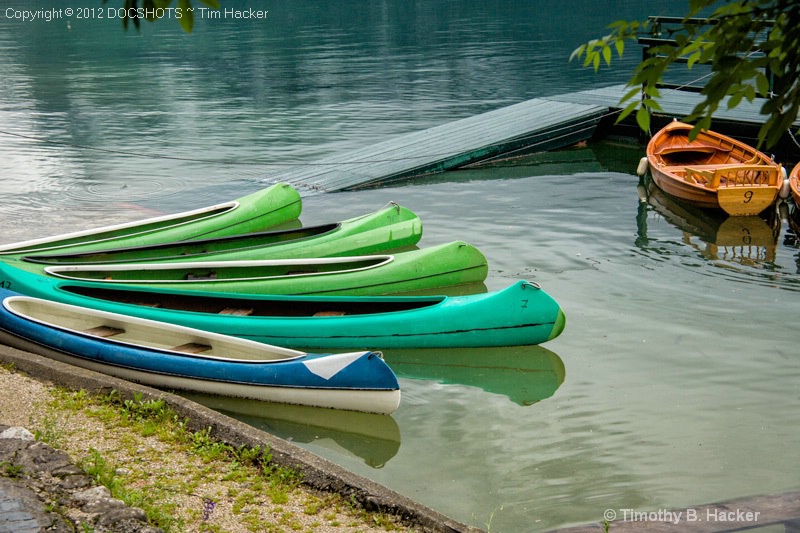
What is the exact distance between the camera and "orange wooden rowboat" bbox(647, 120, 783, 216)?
14750 millimetres

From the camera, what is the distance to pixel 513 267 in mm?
13148

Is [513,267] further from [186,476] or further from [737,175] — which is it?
[186,476]

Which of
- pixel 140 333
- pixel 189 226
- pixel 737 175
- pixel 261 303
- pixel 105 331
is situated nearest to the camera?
pixel 140 333

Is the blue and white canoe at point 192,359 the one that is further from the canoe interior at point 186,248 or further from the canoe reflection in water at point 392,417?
the canoe interior at point 186,248

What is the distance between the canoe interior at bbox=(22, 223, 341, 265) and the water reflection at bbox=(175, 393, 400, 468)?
11.6ft

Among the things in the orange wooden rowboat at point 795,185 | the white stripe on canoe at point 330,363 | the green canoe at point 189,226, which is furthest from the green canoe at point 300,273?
the orange wooden rowboat at point 795,185

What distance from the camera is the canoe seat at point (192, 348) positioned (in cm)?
952

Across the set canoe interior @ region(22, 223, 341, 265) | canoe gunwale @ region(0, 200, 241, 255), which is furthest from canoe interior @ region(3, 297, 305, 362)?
canoe gunwale @ region(0, 200, 241, 255)

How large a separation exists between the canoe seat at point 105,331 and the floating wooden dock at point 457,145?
8.01 metres

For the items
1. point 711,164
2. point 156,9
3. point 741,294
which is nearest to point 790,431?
point 741,294
